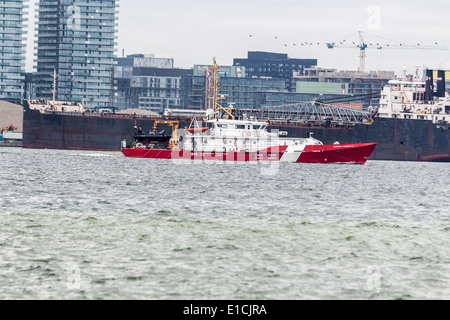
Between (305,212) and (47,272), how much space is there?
17749 mm

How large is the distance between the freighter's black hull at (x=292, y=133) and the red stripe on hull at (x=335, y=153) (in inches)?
694

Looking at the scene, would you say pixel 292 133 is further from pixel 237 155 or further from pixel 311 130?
pixel 237 155

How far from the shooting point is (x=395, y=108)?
116500mm

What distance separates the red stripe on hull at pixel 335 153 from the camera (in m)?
83.1

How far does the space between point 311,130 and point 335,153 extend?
20.6 meters

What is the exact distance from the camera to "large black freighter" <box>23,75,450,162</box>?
104 metres

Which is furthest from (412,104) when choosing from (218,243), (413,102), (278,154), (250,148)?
(218,243)

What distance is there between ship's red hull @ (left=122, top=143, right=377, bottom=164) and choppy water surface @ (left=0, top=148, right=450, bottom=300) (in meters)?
32.2

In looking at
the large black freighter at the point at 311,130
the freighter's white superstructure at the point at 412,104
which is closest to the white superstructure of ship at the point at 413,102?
the freighter's white superstructure at the point at 412,104

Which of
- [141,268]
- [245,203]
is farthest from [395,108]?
[141,268]

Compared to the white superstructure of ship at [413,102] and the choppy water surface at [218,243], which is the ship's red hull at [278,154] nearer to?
the white superstructure of ship at [413,102]

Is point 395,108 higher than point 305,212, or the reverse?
point 395,108

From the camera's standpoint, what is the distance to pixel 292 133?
345ft

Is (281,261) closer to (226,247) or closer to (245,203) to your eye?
(226,247)
